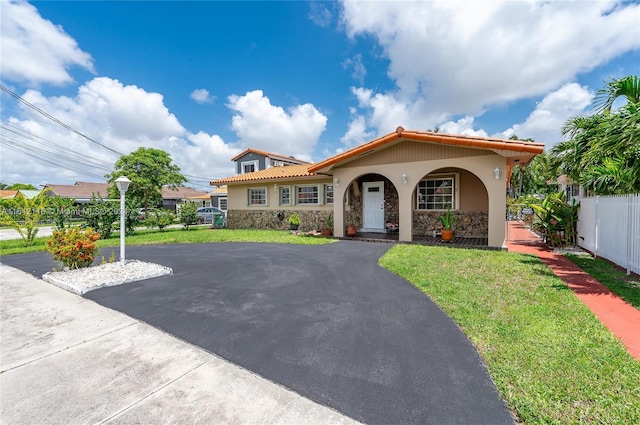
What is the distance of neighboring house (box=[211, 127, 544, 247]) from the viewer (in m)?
9.24

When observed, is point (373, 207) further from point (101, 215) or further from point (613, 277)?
point (101, 215)

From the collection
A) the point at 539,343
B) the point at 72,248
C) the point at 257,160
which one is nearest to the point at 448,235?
the point at 539,343

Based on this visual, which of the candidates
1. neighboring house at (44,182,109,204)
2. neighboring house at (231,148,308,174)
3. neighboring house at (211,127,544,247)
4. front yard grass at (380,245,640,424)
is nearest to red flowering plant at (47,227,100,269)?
front yard grass at (380,245,640,424)

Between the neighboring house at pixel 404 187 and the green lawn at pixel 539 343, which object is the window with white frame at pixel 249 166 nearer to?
the neighboring house at pixel 404 187

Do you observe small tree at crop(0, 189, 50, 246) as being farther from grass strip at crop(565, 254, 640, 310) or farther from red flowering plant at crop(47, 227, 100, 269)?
grass strip at crop(565, 254, 640, 310)

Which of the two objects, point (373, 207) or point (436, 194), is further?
point (373, 207)

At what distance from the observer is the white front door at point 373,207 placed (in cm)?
1384

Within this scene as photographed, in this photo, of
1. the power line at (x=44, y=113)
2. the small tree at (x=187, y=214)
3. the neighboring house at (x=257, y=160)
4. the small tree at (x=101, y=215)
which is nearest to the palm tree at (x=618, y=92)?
the small tree at (x=187, y=214)

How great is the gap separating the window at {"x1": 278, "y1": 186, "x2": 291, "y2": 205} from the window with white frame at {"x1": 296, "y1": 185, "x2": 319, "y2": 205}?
648mm

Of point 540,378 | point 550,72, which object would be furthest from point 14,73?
point 550,72

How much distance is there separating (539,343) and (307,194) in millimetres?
13205

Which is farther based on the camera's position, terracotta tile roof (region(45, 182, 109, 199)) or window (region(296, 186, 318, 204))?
terracotta tile roof (region(45, 182, 109, 199))

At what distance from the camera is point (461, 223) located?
11984mm

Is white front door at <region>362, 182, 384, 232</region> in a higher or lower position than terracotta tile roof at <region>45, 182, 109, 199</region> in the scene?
lower
